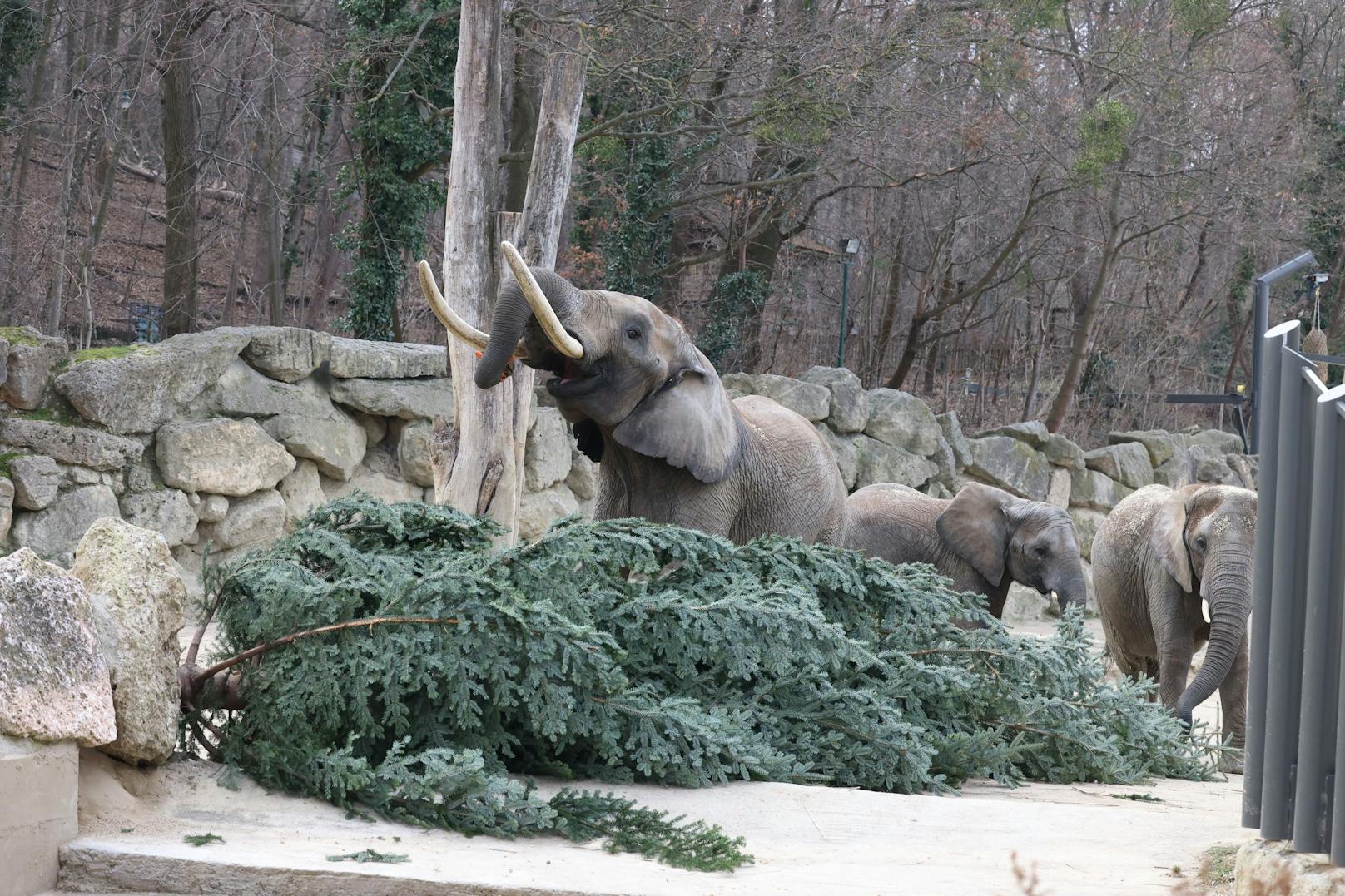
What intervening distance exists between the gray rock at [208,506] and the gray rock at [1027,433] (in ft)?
31.6

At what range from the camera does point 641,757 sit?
4.75m

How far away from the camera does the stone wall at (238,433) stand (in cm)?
1041

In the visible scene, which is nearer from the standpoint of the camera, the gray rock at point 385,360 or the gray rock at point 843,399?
the gray rock at point 385,360

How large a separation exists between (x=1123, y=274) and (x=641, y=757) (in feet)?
67.4

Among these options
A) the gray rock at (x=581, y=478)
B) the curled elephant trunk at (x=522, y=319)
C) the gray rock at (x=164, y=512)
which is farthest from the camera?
the gray rock at (x=581, y=478)

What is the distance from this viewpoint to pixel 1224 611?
26.2 feet

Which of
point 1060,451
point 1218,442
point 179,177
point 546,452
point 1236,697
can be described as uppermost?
point 179,177

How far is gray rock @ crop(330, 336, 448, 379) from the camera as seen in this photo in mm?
12531

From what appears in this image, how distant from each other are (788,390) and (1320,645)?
1252 cm

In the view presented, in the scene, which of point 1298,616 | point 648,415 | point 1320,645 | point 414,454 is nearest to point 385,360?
point 414,454

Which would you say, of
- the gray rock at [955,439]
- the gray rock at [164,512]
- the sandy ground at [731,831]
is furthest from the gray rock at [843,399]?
the sandy ground at [731,831]

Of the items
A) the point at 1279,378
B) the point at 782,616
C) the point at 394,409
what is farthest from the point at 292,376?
the point at 1279,378

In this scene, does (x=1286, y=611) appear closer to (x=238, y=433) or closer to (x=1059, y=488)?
(x=238, y=433)

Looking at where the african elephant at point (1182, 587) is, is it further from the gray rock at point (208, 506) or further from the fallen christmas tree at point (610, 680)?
the gray rock at point (208, 506)
